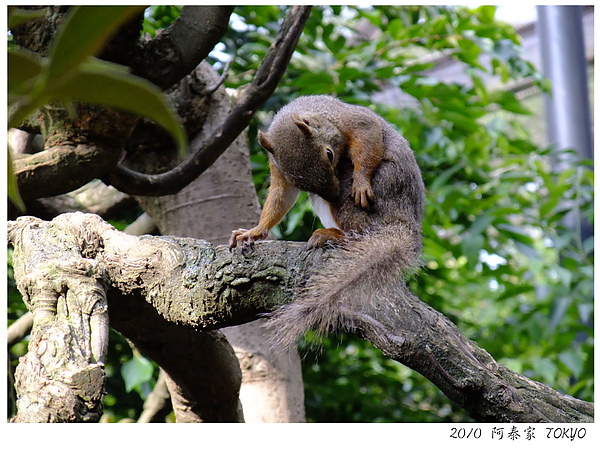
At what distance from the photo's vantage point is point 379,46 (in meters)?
2.27

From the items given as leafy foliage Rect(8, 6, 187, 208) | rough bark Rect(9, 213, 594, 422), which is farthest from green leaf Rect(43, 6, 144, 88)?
rough bark Rect(9, 213, 594, 422)

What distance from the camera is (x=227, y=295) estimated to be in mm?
1166

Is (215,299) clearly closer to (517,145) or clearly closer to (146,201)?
(146,201)

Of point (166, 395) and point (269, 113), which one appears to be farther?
point (269, 113)

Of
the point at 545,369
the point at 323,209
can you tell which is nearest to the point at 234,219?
the point at 323,209

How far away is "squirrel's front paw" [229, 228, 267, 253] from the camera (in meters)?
1.24

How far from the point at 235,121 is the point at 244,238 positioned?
406mm

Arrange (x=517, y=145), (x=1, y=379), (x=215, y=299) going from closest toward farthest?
(x=215, y=299) → (x=1, y=379) → (x=517, y=145)

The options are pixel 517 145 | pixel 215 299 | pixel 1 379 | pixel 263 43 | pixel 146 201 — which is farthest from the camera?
pixel 517 145

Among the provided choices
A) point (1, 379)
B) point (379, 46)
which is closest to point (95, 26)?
point (1, 379)

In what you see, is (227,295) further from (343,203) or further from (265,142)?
(265,142)

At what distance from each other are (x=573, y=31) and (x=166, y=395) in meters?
3.04

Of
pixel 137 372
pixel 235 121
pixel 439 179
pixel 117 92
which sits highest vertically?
pixel 117 92

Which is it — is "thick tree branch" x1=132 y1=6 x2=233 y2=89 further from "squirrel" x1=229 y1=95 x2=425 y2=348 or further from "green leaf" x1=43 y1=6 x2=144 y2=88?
"green leaf" x1=43 y1=6 x2=144 y2=88
